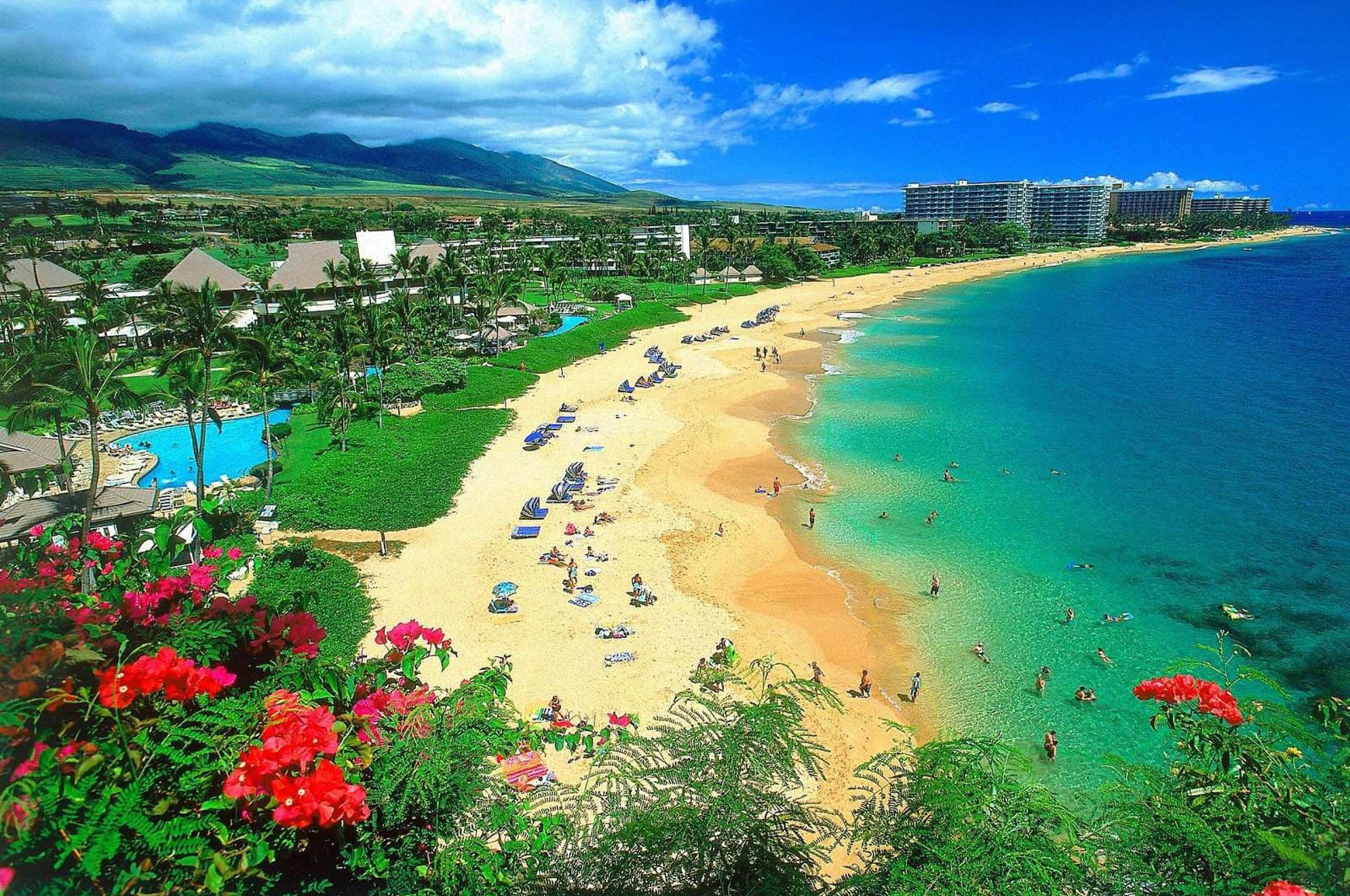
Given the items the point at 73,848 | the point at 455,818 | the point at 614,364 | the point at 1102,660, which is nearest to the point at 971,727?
the point at 1102,660

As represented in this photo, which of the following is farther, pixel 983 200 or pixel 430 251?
pixel 983 200

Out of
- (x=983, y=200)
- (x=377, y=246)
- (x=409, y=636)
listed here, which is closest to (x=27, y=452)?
(x=409, y=636)

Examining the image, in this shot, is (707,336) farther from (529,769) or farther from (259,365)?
(529,769)

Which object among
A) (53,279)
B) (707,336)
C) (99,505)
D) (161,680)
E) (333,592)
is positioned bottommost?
(333,592)

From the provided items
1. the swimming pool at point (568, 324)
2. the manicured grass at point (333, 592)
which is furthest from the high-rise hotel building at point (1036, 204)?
the manicured grass at point (333, 592)

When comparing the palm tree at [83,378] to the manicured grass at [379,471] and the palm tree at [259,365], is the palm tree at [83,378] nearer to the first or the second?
the palm tree at [259,365]
